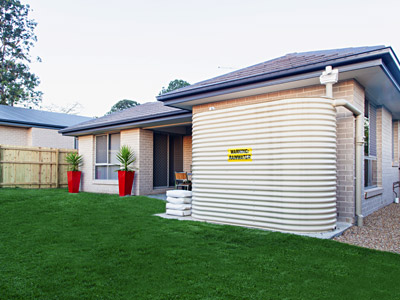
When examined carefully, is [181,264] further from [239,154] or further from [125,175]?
[125,175]

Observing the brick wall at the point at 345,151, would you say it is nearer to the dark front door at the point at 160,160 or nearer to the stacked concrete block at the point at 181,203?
the stacked concrete block at the point at 181,203

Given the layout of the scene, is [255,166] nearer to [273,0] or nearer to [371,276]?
[371,276]

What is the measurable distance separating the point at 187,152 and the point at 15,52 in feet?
72.2

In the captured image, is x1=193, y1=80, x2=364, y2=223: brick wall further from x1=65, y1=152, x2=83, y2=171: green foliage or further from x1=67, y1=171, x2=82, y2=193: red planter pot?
x1=65, y1=152, x2=83, y2=171: green foliage

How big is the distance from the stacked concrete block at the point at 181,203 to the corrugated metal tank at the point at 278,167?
2.69ft

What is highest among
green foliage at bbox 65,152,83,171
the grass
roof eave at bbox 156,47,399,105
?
roof eave at bbox 156,47,399,105

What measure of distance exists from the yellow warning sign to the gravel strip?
1.90 m

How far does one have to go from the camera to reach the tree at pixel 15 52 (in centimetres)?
2394

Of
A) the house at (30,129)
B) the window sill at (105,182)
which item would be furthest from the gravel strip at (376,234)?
the house at (30,129)

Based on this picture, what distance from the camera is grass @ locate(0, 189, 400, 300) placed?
255 cm

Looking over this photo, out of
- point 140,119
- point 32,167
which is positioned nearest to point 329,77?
point 140,119

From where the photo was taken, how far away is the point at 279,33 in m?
12.0

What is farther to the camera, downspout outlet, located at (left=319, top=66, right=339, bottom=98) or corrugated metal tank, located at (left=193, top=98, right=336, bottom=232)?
downspout outlet, located at (left=319, top=66, right=339, bottom=98)

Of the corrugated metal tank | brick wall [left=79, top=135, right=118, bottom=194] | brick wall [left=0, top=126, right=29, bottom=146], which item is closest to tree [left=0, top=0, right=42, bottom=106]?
brick wall [left=0, top=126, right=29, bottom=146]
